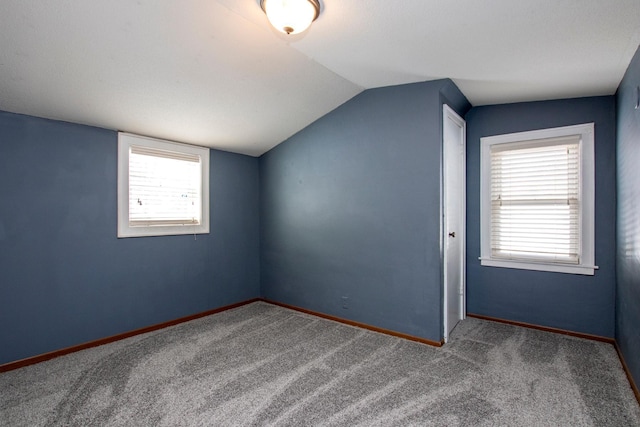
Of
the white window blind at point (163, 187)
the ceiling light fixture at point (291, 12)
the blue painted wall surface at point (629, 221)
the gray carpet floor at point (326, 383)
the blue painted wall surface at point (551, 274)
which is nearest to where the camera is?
the ceiling light fixture at point (291, 12)

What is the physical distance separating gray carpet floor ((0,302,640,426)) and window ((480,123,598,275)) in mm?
774

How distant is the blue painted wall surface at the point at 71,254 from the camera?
2.46 meters

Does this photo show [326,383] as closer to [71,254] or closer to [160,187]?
[71,254]

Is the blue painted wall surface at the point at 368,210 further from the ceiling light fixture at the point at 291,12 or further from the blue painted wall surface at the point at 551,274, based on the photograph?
the ceiling light fixture at the point at 291,12

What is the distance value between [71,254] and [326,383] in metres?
2.42

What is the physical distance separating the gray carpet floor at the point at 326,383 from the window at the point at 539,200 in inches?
30.5

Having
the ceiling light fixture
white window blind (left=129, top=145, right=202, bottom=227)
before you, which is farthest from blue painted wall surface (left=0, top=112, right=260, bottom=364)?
the ceiling light fixture

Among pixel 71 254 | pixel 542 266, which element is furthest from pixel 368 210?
pixel 71 254

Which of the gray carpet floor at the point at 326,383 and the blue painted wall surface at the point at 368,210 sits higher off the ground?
the blue painted wall surface at the point at 368,210

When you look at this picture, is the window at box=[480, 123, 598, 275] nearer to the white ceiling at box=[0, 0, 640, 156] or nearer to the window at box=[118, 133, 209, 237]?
the white ceiling at box=[0, 0, 640, 156]

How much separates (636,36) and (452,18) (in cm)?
113

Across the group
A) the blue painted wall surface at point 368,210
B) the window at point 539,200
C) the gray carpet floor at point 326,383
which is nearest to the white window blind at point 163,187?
the blue painted wall surface at point 368,210

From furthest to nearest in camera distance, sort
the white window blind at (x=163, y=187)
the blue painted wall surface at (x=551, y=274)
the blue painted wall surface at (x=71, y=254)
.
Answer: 1. the white window blind at (x=163, y=187)
2. the blue painted wall surface at (x=551, y=274)
3. the blue painted wall surface at (x=71, y=254)

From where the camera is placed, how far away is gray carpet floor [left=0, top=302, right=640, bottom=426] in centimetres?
186
